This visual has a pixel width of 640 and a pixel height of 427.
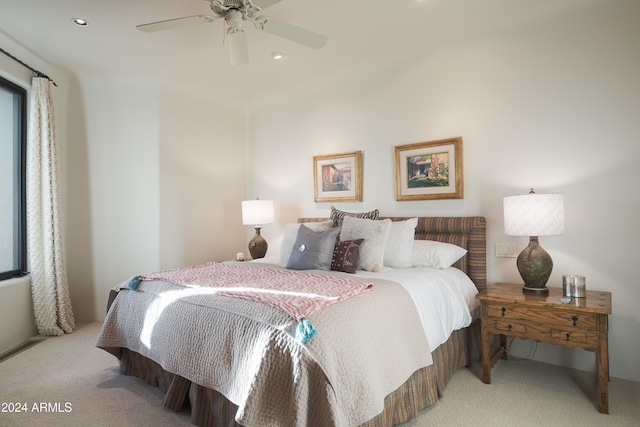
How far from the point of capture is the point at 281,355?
4.69 ft

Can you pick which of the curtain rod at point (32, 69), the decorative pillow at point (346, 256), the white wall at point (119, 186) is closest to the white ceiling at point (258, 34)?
the curtain rod at point (32, 69)

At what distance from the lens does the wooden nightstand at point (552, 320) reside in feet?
6.58

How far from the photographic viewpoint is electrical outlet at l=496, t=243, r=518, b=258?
2783 mm

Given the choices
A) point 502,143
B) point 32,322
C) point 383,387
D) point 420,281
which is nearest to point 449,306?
point 420,281

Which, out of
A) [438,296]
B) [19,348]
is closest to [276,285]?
[438,296]

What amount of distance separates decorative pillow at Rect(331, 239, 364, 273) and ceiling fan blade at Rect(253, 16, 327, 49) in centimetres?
139

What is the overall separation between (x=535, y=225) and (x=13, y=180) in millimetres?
4301

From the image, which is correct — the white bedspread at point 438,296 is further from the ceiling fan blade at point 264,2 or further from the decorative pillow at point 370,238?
the ceiling fan blade at point 264,2

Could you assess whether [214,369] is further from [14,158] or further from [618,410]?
[14,158]

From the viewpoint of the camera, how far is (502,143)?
284 cm

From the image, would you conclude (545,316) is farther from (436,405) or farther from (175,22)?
(175,22)

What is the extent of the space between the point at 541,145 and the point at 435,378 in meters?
1.86

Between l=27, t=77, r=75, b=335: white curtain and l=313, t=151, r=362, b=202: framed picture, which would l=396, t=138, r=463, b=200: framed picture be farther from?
l=27, t=77, r=75, b=335: white curtain

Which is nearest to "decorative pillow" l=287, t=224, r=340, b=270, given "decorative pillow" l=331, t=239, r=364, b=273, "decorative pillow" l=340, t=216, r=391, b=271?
"decorative pillow" l=331, t=239, r=364, b=273
